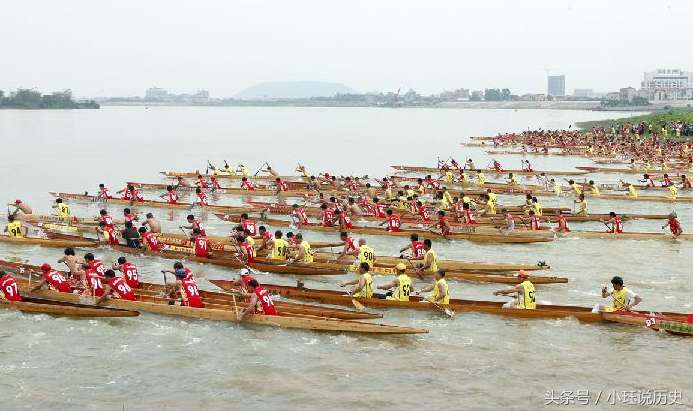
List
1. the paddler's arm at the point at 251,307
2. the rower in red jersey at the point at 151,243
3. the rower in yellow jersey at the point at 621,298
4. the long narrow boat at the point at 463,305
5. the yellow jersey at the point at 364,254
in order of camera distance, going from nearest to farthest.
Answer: the paddler's arm at the point at 251,307 → the rower in yellow jersey at the point at 621,298 → the long narrow boat at the point at 463,305 → the yellow jersey at the point at 364,254 → the rower in red jersey at the point at 151,243

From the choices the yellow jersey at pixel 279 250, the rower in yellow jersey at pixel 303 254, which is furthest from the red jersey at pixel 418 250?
the yellow jersey at pixel 279 250

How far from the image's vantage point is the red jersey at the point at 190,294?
21359mm

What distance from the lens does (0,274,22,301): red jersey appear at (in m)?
21.9

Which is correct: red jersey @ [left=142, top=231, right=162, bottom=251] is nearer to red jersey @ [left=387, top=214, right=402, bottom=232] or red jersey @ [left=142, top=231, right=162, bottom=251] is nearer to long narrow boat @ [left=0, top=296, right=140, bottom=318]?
long narrow boat @ [left=0, top=296, right=140, bottom=318]

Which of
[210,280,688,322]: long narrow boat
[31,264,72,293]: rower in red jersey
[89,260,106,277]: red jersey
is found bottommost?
[210,280,688,322]: long narrow boat

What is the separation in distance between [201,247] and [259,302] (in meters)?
8.50

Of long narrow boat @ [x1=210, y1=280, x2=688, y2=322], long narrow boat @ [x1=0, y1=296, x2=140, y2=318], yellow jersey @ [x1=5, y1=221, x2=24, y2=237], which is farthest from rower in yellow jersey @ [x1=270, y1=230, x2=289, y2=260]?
yellow jersey @ [x1=5, y1=221, x2=24, y2=237]

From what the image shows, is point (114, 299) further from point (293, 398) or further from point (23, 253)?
point (23, 253)

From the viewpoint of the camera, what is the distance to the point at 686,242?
3375 cm

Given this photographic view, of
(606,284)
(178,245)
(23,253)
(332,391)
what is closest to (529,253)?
(606,284)

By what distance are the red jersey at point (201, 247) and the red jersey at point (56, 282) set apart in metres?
6.54

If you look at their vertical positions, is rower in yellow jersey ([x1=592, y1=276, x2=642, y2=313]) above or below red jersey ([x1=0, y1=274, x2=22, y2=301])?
below

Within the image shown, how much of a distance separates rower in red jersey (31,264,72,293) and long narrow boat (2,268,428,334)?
0.58 ft

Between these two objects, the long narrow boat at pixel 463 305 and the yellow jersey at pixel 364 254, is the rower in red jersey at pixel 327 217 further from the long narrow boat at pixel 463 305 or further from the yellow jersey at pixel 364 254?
the long narrow boat at pixel 463 305
